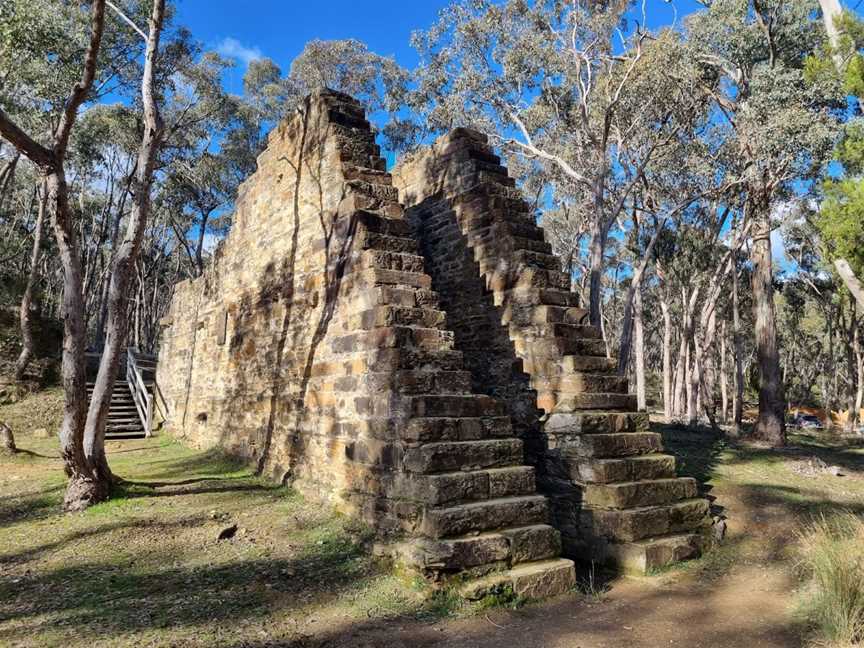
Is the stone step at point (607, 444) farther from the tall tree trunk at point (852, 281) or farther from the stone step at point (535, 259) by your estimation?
the tall tree trunk at point (852, 281)

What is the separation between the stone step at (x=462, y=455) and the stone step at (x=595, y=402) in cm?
130

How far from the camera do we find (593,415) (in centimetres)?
A: 680

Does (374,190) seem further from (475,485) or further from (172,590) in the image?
(172,590)

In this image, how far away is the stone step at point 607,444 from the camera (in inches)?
259

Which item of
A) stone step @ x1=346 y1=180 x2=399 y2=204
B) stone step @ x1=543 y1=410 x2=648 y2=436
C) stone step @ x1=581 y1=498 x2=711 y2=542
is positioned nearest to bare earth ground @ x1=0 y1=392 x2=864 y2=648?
stone step @ x1=581 y1=498 x2=711 y2=542

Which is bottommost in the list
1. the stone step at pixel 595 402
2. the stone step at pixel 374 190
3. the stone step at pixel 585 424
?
the stone step at pixel 585 424

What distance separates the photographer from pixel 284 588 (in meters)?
5.23

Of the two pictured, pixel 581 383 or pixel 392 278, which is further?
pixel 581 383

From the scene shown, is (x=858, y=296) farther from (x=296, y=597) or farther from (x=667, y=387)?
(x=667, y=387)

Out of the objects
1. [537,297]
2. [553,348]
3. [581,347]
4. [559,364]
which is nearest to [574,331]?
[581,347]

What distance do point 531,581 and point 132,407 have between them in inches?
583

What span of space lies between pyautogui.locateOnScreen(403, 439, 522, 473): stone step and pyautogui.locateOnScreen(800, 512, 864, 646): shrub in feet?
8.75

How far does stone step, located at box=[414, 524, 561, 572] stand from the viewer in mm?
4941

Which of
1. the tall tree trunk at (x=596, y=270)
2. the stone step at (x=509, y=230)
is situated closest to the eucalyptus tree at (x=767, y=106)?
the tall tree trunk at (x=596, y=270)
